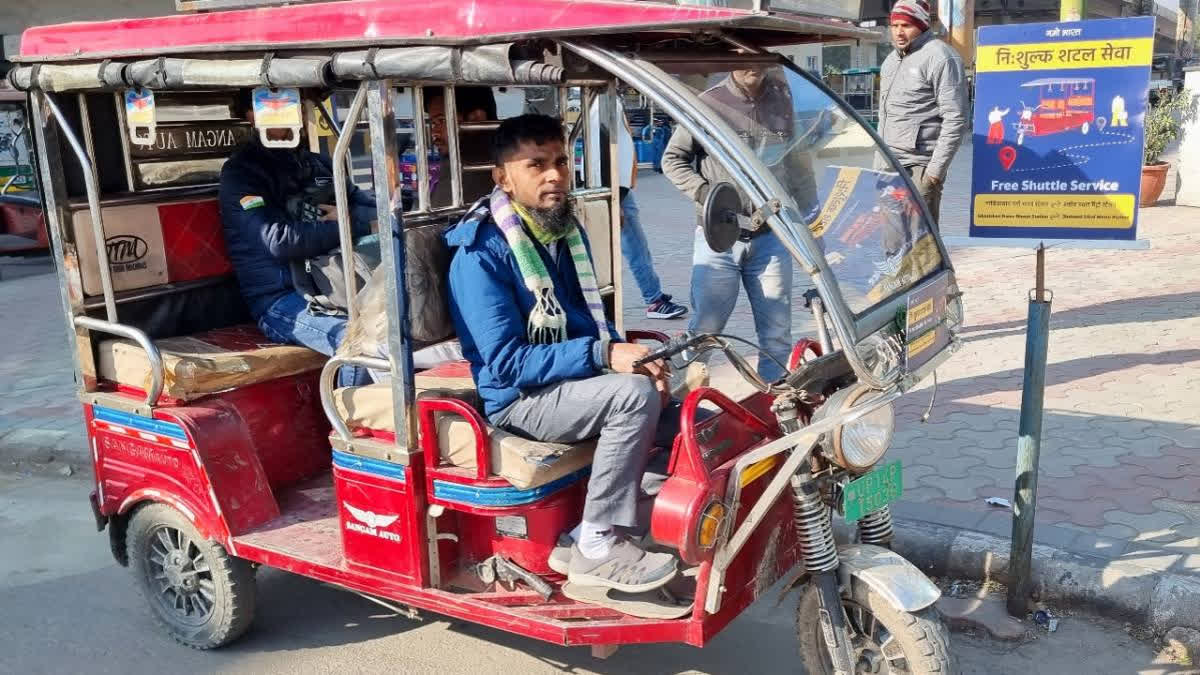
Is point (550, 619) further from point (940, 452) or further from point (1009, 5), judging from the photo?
point (1009, 5)

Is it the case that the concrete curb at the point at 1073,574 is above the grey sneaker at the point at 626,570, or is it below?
below

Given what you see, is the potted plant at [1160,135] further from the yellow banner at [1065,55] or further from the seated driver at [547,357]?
the seated driver at [547,357]

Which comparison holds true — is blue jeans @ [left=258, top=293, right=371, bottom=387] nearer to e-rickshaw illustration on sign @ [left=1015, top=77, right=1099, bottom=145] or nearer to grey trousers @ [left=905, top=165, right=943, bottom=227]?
e-rickshaw illustration on sign @ [left=1015, top=77, right=1099, bottom=145]

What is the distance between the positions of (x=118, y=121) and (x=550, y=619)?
2.64 m

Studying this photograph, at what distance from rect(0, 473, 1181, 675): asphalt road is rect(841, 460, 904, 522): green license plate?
89 cm

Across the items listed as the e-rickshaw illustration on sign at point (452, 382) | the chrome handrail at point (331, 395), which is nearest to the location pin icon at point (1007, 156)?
the e-rickshaw illustration on sign at point (452, 382)

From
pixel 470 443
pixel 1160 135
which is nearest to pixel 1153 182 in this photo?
pixel 1160 135

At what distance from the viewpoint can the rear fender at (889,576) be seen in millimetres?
2598

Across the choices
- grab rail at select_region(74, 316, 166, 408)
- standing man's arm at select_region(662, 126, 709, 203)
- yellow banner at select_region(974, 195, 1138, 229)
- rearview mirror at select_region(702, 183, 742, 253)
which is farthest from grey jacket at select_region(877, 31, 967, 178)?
grab rail at select_region(74, 316, 166, 408)

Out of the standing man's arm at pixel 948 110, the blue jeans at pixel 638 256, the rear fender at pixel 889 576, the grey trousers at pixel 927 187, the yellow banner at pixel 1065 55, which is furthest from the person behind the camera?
the blue jeans at pixel 638 256

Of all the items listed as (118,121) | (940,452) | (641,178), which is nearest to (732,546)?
(940,452)

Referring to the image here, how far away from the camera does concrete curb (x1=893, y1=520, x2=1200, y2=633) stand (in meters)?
3.35

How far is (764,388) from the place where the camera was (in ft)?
10.0

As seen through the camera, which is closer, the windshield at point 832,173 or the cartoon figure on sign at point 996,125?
the windshield at point 832,173
